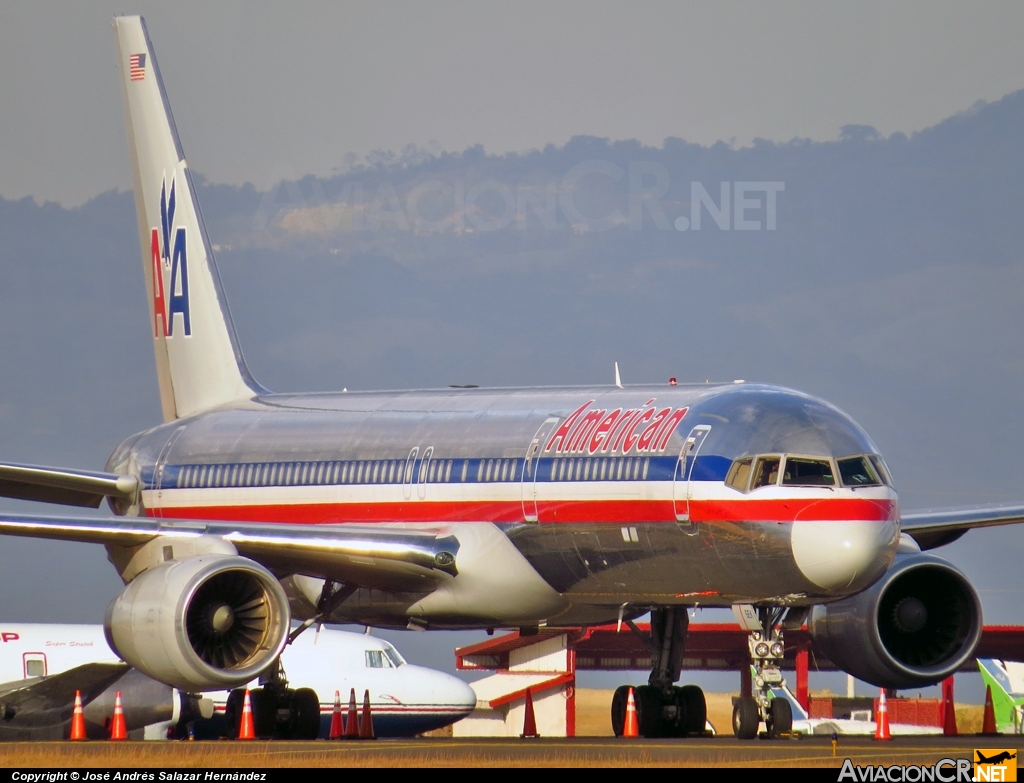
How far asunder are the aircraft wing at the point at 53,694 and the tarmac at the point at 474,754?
1052 centimetres

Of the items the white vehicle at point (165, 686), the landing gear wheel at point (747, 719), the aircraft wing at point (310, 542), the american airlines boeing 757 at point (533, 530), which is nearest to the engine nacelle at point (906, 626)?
the american airlines boeing 757 at point (533, 530)

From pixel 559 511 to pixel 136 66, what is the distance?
640 inches

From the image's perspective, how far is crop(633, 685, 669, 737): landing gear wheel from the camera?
27047mm

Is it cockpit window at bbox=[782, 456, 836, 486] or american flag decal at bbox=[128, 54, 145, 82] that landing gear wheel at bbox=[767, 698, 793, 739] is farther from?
american flag decal at bbox=[128, 54, 145, 82]

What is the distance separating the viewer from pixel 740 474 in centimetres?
2373

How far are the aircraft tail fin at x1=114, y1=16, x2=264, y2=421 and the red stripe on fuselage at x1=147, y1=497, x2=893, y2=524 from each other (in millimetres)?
3857

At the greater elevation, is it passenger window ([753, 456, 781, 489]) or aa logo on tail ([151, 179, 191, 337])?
aa logo on tail ([151, 179, 191, 337])

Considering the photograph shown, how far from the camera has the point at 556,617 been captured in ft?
89.5

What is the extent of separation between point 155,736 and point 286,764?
17.1 metres

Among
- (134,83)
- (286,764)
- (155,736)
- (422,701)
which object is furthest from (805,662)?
(286,764)

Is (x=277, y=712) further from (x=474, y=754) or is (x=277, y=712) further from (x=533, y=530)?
(x=474, y=754)

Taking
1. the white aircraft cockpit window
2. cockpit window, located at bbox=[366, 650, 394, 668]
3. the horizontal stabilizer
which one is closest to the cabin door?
the horizontal stabilizer

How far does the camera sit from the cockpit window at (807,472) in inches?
923

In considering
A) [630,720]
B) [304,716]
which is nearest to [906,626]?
[630,720]
